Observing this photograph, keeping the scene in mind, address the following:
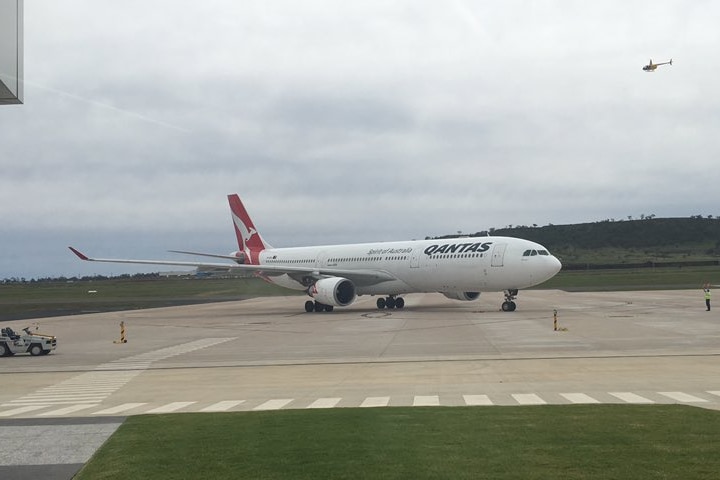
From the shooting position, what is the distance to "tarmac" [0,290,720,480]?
14125mm

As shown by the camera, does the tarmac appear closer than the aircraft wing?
Yes

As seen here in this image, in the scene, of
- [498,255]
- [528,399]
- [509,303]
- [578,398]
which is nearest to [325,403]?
[528,399]

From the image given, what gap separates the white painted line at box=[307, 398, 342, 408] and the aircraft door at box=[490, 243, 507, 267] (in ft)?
93.9

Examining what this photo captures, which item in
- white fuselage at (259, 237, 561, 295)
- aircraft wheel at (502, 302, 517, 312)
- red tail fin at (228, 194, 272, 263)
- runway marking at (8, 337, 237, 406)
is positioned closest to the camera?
runway marking at (8, 337, 237, 406)

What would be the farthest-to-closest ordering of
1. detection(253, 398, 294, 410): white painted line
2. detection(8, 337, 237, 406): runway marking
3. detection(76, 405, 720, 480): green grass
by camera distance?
detection(8, 337, 237, 406): runway marking
detection(253, 398, 294, 410): white painted line
detection(76, 405, 720, 480): green grass

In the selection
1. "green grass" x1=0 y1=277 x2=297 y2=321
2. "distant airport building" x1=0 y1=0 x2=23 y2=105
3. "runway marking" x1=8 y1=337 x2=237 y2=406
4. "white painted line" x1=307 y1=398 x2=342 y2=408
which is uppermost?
"distant airport building" x1=0 y1=0 x2=23 y2=105

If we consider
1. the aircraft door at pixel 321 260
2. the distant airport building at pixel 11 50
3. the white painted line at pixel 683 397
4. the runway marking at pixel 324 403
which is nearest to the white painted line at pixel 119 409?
the runway marking at pixel 324 403

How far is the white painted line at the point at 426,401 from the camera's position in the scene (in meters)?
14.3

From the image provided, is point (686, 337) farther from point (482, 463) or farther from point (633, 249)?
point (633, 249)

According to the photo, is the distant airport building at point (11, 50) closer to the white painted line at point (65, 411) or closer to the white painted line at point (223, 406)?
the white painted line at point (223, 406)

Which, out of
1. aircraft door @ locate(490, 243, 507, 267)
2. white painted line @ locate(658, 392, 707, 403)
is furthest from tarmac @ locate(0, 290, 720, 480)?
aircraft door @ locate(490, 243, 507, 267)

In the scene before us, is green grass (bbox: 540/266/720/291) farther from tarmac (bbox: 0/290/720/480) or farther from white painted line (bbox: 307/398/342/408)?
white painted line (bbox: 307/398/342/408)

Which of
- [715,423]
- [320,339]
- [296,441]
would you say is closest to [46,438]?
[296,441]

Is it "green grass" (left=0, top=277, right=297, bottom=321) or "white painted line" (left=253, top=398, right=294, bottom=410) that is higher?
"white painted line" (left=253, top=398, right=294, bottom=410)
